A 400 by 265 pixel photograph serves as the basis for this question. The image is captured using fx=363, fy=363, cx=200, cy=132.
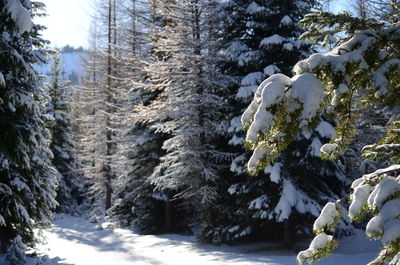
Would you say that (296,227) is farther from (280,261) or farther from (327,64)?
(327,64)

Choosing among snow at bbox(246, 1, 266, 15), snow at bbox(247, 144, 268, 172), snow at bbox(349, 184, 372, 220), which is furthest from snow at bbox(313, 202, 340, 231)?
snow at bbox(246, 1, 266, 15)

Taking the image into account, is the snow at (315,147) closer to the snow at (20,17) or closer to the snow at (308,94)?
the snow at (20,17)

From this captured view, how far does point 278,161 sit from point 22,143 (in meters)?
6.74

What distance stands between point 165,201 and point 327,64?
14.5 meters

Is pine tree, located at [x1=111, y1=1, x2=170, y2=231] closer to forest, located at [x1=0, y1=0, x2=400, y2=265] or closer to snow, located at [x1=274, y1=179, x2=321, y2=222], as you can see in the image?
forest, located at [x1=0, y1=0, x2=400, y2=265]

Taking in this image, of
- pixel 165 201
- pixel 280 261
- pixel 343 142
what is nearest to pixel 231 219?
pixel 280 261

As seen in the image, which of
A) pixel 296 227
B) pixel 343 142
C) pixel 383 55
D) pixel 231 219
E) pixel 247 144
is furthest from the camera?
pixel 231 219

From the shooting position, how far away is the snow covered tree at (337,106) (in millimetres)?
1718

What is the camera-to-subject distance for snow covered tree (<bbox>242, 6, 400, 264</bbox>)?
1718mm

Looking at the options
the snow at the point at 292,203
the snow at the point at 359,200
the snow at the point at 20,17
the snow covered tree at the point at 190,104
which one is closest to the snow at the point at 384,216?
the snow at the point at 359,200

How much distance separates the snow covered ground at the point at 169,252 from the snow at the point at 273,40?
609cm

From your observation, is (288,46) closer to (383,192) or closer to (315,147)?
(315,147)

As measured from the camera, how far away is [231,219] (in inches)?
465

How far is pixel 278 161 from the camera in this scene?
1055 cm
